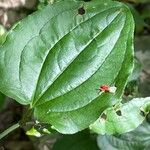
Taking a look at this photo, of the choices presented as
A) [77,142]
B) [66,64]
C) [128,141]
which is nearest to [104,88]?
[66,64]

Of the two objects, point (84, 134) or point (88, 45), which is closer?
point (88, 45)

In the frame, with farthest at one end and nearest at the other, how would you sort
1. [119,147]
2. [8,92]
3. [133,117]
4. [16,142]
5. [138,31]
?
[138,31] → [16,142] → [119,147] → [133,117] → [8,92]

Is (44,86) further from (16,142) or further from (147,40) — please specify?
(147,40)

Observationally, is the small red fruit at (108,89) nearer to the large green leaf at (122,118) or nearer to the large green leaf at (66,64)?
the large green leaf at (66,64)

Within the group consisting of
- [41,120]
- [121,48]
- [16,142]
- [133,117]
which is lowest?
[16,142]

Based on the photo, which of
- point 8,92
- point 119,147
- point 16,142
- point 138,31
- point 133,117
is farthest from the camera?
point 138,31

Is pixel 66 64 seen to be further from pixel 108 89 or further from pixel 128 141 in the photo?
pixel 128 141

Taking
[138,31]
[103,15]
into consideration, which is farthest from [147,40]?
[103,15]

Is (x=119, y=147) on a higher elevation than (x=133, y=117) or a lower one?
lower

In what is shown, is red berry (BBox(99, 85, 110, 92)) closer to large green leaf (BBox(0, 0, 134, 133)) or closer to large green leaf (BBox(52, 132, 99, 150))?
large green leaf (BBox(0, 0, 134, 133))
